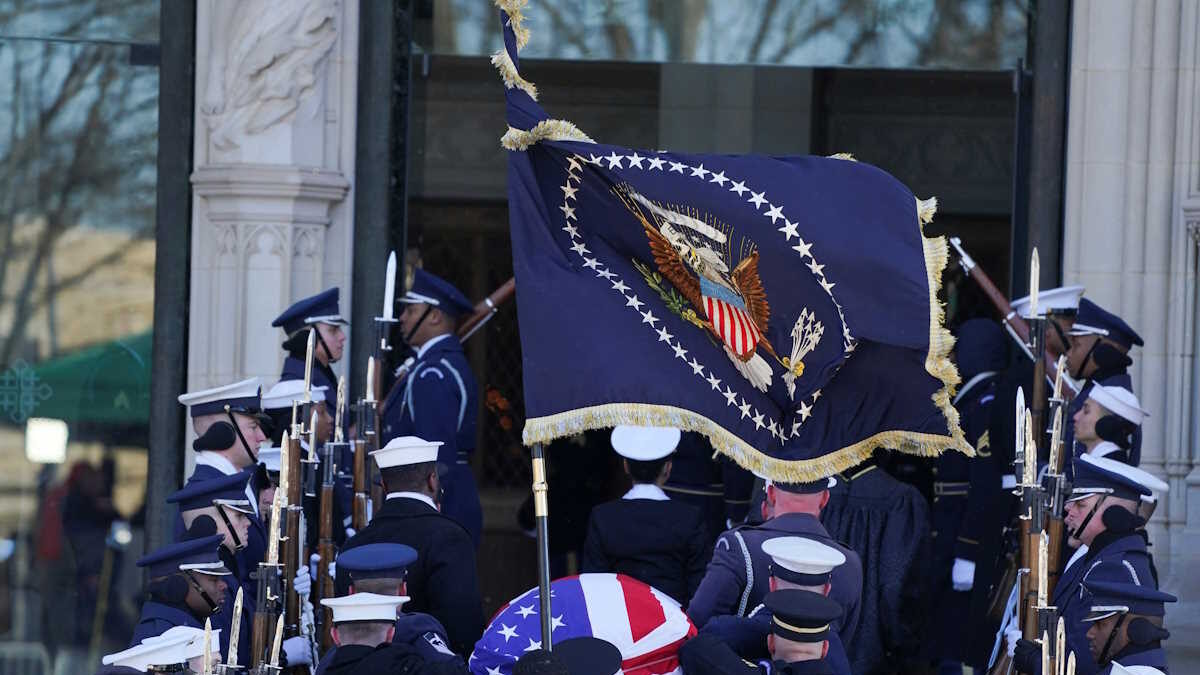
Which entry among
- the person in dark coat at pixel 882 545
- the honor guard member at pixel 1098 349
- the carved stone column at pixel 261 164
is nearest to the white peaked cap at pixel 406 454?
the person in dark coat at pixel 882 545

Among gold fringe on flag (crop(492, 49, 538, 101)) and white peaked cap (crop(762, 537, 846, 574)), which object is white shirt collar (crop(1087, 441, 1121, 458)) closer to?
white peaked cap (crop(762, 537, 846, 574))

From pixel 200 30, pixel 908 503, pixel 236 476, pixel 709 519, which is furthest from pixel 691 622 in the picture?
pixel 200 30

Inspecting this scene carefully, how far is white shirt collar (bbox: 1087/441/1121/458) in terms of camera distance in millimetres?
8141

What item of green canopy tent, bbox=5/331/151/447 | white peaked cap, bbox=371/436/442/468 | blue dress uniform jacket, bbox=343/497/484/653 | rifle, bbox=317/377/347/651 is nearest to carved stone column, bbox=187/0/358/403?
green canopy tent, bbox=5/331/151/447

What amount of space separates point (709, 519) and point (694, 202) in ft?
14.1

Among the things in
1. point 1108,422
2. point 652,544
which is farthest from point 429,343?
point 1108,422

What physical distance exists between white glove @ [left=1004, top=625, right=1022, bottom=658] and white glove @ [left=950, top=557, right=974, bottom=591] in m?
2.14

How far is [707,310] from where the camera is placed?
6.17m

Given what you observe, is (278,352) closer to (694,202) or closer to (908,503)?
(908,503)

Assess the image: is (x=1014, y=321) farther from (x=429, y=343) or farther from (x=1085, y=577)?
(x=429, y=343)

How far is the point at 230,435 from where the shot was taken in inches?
298

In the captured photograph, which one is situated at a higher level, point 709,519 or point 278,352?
point 278,352

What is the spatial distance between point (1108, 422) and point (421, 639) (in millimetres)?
3585

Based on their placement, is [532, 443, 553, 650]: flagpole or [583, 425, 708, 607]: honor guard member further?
[583, 425, 708, 607]: honor guard member
